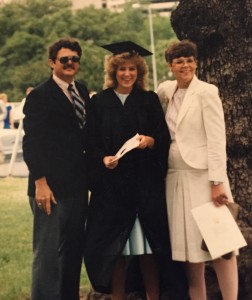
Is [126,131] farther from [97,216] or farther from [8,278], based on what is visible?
[8,278]

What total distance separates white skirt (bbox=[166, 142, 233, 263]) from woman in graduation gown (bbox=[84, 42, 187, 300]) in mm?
88

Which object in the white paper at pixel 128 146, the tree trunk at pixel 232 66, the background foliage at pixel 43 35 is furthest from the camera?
the background foliage at pixel 43 35

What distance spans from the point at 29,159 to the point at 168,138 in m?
0.92

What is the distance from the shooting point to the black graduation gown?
14.7ft

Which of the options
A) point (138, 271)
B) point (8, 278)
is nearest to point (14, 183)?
point (8, 278)

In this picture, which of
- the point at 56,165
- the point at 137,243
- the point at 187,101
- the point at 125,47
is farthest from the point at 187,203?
the point at 125,47

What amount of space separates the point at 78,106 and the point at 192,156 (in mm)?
829

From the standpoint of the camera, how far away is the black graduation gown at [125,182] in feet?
14.7

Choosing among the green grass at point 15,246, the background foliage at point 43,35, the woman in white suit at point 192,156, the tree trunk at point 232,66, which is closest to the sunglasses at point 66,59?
the woman in white suit at point 192,156

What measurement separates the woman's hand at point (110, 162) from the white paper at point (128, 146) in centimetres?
3

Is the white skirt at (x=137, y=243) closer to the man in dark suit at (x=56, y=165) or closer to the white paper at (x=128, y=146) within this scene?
the man in dark suit at (x=56, y=165)

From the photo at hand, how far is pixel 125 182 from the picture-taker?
4492mm

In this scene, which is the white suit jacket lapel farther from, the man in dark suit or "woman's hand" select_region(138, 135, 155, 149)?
the man in dark suit

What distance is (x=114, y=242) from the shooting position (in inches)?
176
